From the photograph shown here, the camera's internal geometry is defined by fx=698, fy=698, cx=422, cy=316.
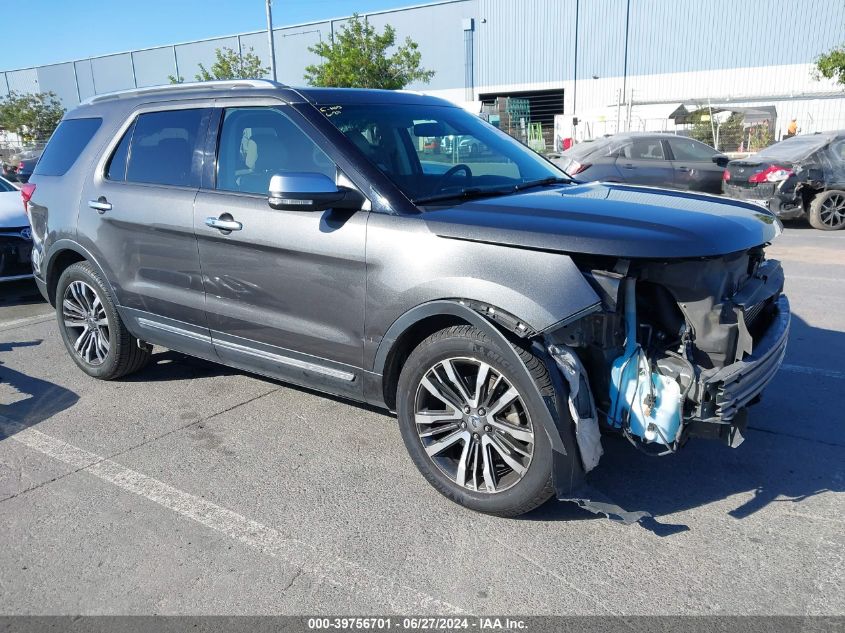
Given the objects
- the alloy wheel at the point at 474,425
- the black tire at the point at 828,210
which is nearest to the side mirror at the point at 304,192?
the alloy wheel at the point at 474,425

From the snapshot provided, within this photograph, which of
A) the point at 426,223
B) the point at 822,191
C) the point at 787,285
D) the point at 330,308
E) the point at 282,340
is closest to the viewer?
the point at 426,223

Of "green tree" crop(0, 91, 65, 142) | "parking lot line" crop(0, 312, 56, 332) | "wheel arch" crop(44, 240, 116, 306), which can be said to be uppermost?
"green tree" crop(0, 91, 65, 142)

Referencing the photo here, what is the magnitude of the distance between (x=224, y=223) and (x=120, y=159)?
134 centimetres

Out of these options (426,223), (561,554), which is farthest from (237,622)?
(426,223)

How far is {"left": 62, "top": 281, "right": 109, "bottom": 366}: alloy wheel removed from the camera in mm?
5055

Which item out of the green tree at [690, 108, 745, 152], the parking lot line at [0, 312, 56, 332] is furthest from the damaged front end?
the green tree at [690, 108, 745, 152]

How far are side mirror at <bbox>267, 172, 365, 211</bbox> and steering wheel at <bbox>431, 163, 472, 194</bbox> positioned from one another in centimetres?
54

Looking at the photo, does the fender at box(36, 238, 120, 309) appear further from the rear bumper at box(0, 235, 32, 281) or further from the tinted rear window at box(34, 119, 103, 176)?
the rear bumper at box(0, 235, 32, 281)

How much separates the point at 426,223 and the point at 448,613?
1.69 metres

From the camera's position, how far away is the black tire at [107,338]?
16.0 ft

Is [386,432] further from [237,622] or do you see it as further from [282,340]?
[237,622]

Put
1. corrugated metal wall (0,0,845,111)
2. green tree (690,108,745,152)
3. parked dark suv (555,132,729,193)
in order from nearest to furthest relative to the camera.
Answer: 1. parked dark suv (555,132,729,193)
2. green tree (690,108,745,152)
3. corrugated metal wall (0,0,845,111)

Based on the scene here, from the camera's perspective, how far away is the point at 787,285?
7.65 metres

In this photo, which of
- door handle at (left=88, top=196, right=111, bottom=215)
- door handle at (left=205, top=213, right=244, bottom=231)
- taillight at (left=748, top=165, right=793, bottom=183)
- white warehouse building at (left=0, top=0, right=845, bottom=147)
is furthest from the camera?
white warehouse building at (left=0, top=0, right=845, bottom=147)
